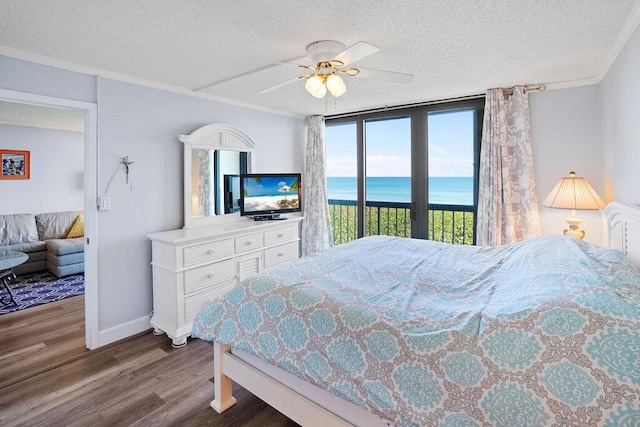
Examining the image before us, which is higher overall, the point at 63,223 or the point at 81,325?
the point at 63,223

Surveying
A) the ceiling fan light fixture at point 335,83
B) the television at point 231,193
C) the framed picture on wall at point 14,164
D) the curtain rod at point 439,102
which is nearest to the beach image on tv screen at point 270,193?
the television at point 231,193

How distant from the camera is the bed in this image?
101 cm

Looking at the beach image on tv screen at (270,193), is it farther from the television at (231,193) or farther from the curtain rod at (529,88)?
the curtain rod at (529,88)

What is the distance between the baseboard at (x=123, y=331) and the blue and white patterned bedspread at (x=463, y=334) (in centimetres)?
149

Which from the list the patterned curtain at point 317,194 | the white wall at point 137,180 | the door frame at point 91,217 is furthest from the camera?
the patterned curtain at point 317,194

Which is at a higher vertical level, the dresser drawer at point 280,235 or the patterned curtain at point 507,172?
the patterned curtain at point 507,172

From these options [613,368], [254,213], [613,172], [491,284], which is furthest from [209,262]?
[613,172]

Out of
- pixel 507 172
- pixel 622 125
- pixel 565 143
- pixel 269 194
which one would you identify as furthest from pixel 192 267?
pixel 565 143

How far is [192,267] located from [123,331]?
89 centimetres

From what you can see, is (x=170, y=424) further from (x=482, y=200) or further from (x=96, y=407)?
(x=482, y=200)

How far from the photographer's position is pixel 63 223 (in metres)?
5.30

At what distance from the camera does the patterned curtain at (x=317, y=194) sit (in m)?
4.67

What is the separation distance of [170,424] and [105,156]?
2215 mm

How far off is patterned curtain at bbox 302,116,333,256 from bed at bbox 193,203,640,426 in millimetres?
2489
